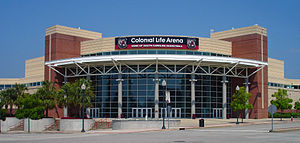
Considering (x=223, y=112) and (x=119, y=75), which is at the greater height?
(x=119, y=75)

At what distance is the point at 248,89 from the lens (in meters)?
70.9

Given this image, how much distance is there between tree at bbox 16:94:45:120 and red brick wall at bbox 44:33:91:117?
14.1m

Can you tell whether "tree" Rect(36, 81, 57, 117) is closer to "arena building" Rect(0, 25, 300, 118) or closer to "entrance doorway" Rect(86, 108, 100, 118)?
"arena building" Rect(0, 25, 300, 118)

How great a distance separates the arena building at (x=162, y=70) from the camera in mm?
63969

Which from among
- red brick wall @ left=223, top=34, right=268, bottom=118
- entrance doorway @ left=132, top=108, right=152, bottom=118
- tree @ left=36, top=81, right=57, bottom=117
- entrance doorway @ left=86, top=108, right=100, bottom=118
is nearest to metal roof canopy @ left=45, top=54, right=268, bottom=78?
red brick wall @ left=223, top=34, right=268, bottom=118

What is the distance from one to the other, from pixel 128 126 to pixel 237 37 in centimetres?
3908

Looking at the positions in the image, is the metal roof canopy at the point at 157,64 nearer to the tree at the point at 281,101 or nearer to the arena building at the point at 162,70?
the arena building at the point at 162,70

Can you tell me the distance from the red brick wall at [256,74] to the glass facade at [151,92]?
7472 millimetres

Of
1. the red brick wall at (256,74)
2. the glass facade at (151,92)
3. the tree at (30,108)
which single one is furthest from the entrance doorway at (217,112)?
the tree at (30,108)

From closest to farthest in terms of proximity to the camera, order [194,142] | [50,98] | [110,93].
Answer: [194,142], [50,98], [110,93]

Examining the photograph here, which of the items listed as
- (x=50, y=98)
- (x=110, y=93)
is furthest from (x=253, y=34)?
(x=50, y=98)

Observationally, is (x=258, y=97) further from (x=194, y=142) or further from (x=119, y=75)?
(x=194, y=142)

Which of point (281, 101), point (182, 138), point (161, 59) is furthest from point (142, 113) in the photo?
point (182, 138)

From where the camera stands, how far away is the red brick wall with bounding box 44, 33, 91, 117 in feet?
239
